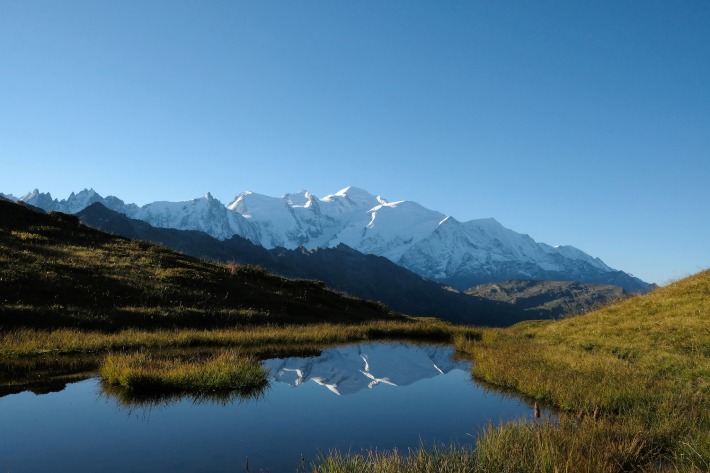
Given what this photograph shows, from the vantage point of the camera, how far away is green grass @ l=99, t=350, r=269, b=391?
13094 mm

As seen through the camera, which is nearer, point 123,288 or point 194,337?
point 194,337

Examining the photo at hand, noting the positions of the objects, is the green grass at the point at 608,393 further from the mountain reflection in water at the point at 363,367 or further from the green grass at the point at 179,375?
the green grass at the point at 179,375

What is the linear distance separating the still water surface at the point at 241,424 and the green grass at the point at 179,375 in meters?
0.67

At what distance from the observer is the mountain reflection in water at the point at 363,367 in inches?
626

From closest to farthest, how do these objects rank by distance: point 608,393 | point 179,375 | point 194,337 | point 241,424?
1. point 241,424
2. point 608,393
3. point 179,375
4. point 194,337

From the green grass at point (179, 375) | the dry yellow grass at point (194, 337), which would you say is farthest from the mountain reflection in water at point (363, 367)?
the dry yellow grass at point (194, 337)

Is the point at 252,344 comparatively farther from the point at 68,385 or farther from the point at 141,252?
the point at 141,252

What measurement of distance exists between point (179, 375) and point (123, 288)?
777 inches

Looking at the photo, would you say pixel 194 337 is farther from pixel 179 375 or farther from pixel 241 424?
pixel 241 424

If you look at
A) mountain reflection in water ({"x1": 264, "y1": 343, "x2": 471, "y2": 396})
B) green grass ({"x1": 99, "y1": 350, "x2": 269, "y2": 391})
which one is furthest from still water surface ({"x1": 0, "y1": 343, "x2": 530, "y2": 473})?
green grass ({"x1": 99, "y1": 350, "x2": 269, "y2": 391})

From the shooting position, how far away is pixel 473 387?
15914mm

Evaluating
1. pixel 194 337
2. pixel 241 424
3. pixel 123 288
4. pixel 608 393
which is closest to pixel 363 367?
pixel 241 424

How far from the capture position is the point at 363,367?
742 inches

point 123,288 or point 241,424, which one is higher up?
point 123,288
